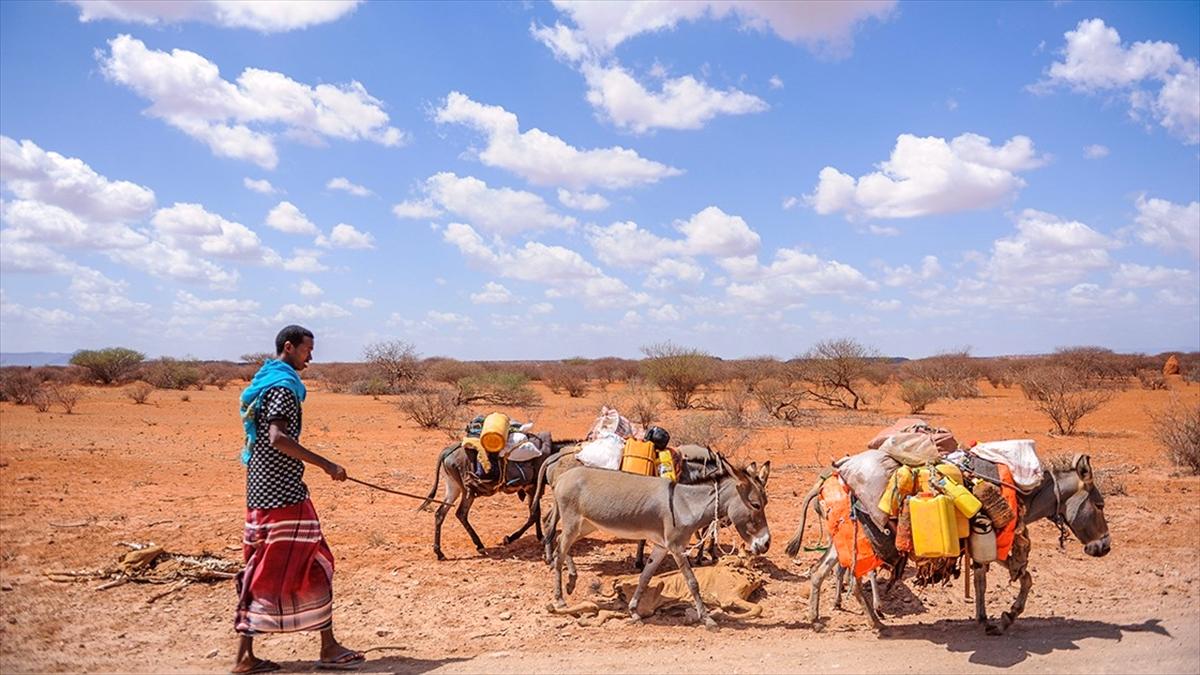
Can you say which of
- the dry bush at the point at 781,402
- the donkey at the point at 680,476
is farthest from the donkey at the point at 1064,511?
the dry bush at the point at 781,402

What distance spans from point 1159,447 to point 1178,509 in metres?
8.56

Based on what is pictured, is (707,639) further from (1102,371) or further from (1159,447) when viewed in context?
(1102,371)

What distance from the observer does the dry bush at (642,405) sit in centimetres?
2412

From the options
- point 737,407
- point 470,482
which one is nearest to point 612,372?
point 737,407

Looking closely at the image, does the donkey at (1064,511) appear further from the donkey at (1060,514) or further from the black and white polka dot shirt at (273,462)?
the black and white polka dot shirt at (273,462)

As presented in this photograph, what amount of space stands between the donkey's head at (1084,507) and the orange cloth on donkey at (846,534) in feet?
5.68

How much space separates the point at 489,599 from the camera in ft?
26.3

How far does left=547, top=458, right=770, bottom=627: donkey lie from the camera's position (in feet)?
24.4

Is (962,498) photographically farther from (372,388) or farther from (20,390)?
(372,388)

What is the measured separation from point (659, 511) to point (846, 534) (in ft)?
5.93

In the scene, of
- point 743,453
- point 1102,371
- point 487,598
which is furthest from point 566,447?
point 1102,371

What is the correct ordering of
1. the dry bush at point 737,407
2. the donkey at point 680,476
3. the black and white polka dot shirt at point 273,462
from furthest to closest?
the dry bush at point 737,407 < the donkey at point 680,476 < the black and white polka dot shirt at point 273,462

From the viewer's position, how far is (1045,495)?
678 cm

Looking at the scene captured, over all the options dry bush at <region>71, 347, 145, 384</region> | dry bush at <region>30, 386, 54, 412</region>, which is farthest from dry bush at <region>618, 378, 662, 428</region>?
dry bush at <region>71, 347, 145, 384</region>
